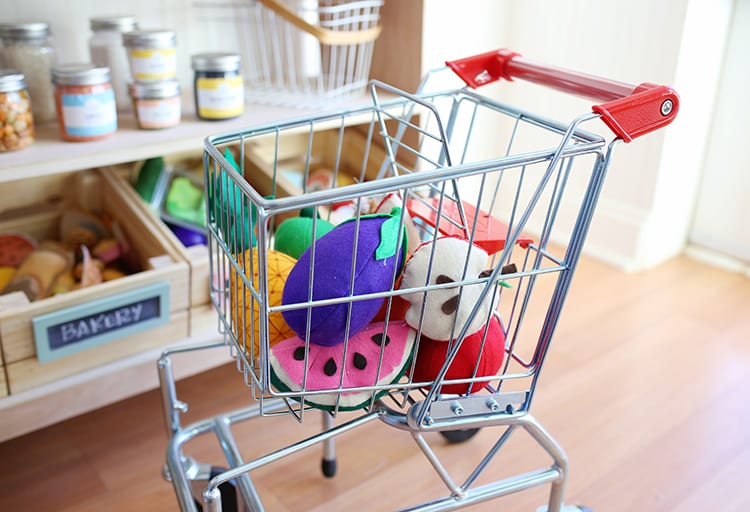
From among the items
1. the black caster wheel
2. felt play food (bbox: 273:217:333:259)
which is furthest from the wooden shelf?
the black caster wheel

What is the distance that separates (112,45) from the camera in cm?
127

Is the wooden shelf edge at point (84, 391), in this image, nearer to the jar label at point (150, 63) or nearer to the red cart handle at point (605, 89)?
the jar label at point (150, 63)

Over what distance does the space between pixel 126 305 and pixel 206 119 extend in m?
0.36

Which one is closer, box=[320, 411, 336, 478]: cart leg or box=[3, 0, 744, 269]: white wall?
box=[320, 411, 336, 478]: cart leg

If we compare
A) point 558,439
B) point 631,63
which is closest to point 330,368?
point 558,439

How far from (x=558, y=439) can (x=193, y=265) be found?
67cm

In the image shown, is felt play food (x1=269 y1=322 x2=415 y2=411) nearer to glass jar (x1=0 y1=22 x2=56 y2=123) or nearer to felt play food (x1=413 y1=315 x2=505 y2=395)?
felt play food (x1=413 y1=315 x2=505 y2=395)

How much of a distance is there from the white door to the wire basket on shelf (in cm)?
86

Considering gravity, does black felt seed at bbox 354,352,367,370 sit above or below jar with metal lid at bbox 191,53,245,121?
below

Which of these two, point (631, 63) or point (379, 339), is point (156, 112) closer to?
point (379, 339)

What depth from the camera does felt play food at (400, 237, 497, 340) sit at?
709mm

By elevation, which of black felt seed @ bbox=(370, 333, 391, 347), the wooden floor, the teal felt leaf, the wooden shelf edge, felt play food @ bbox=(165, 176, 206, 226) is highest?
the teal felt leaf

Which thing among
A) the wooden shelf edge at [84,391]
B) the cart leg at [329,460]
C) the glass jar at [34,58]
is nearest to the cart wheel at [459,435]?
the cart leg at [329,460]

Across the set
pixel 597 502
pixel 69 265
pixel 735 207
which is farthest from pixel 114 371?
pixel 735 207
